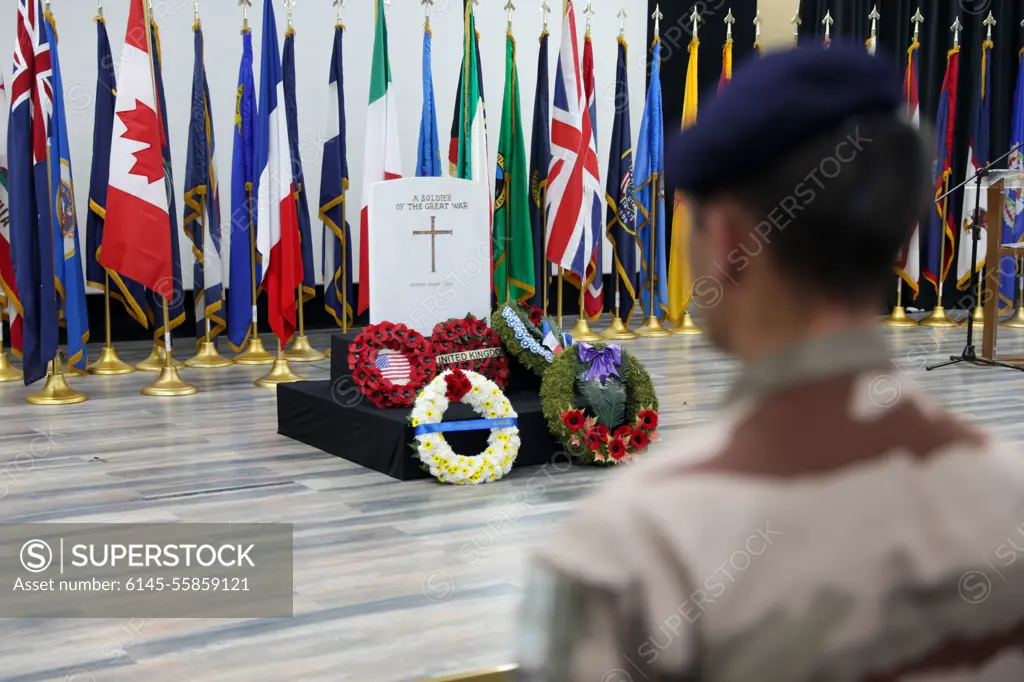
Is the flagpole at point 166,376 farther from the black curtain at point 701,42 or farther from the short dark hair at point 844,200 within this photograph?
the short dark hair at point 844,200

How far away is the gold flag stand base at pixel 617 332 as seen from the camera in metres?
8.85

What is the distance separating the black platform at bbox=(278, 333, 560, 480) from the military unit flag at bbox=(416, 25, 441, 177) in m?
2.94

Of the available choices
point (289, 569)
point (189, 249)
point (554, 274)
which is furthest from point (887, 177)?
point (554, 274)

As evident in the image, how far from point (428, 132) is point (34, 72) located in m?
2.64

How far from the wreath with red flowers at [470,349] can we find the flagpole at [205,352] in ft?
9.44

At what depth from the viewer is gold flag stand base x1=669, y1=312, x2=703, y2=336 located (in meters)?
9.24

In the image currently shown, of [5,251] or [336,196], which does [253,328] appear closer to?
[336,196]

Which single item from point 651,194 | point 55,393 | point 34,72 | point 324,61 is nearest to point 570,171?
point 651,194

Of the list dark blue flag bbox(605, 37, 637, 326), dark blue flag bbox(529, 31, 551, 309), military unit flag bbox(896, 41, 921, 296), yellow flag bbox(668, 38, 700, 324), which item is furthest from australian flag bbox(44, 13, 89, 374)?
military unit flag bbox(896, 41, 921, 296)

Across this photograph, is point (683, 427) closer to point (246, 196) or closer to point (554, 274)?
point (246, 196)

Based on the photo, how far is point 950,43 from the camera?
1076cm

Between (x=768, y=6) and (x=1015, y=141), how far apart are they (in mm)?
2537

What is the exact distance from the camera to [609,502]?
593 millimetres

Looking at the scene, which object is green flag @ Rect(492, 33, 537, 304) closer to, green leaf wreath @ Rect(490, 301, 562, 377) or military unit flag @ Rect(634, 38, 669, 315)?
military unit flag @ Rect(634, 38, 669, 315)
